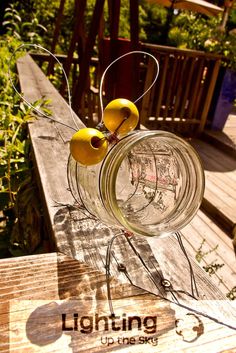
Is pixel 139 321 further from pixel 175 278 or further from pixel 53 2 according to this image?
pixel 53 2

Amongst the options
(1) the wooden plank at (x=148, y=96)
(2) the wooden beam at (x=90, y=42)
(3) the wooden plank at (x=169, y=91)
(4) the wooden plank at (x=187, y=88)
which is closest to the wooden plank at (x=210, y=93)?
(4) the wooden plank at (x=187, y=88)

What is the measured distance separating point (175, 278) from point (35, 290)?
9.8 inches

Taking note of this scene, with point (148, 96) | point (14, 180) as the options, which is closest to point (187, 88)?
point (148, 96)

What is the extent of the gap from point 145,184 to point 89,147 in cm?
21

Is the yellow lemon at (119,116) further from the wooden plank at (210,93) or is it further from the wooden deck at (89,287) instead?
the wooden plank at (210,93)

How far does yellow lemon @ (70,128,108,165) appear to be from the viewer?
557 millimetres

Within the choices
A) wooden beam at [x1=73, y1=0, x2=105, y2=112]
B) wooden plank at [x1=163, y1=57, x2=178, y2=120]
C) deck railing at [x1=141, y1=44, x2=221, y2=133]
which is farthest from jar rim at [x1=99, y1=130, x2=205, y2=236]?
wooden plank at [x1=163, y1=57, x2=178, y2=120]

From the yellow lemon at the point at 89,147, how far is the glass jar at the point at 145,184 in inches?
0.9

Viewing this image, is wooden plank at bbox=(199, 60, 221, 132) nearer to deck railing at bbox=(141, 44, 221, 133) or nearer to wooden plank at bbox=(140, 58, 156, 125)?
deck railing at bbox=(141, 44, 221, 133)

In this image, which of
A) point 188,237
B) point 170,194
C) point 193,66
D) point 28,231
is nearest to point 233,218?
point 188,237

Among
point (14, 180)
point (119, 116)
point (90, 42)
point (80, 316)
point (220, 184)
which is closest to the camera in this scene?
point (80, 316)

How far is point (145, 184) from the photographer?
0.71 m

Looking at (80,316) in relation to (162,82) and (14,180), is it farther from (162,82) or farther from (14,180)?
(162,82)

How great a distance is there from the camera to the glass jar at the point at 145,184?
51 cm
